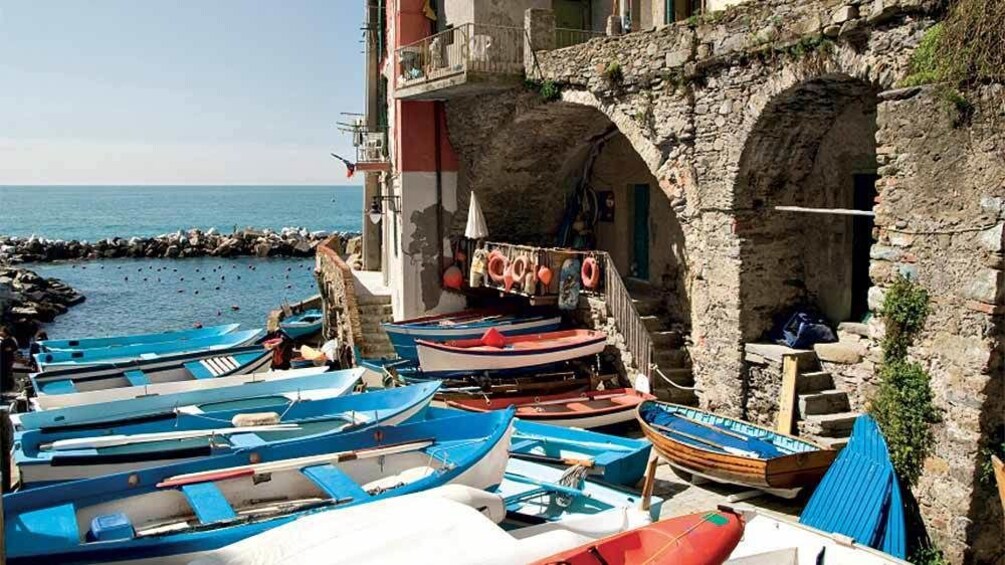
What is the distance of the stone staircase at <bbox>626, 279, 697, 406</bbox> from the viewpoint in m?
13.2

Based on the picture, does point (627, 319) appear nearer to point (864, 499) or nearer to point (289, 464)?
point (864, 499)

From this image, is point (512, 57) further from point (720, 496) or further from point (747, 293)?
point (720, 496)

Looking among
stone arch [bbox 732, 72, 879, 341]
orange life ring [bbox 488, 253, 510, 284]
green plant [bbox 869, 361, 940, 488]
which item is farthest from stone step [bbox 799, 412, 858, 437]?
orange life ring [bbox 488, 253, 510, 284]

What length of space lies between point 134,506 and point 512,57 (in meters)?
10.6

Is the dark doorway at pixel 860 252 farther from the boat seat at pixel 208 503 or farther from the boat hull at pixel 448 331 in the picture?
the boat seat at pixel 208 503

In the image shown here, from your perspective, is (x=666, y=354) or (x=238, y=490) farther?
(x=666, y=354)

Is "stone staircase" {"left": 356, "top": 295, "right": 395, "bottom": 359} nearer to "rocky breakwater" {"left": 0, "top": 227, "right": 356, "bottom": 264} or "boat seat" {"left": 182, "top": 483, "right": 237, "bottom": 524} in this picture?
"boat seat" {"left": 182, "top": 483, "right": 237, "bottom": 524}

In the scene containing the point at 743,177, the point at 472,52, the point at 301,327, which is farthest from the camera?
the point at 301,327

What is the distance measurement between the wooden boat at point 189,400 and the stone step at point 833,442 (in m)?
6.61

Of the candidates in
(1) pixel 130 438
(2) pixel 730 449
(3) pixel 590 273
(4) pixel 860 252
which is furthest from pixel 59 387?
(4) pixel 860 252

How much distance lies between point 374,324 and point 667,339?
7.82 meters

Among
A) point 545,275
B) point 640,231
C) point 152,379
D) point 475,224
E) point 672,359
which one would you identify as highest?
point 475,224

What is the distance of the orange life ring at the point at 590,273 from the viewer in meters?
14.5

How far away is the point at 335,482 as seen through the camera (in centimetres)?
836
